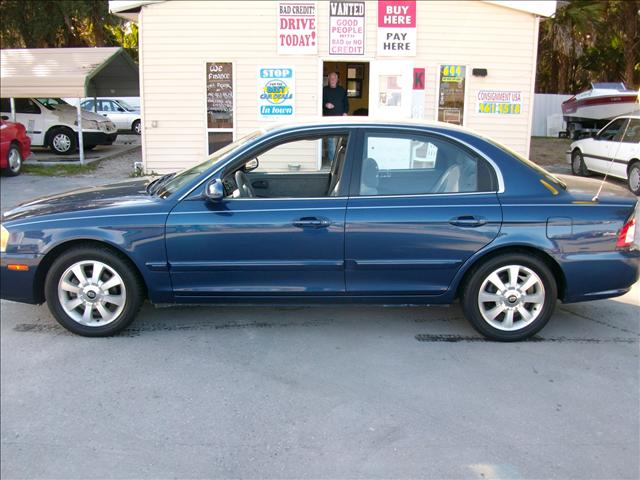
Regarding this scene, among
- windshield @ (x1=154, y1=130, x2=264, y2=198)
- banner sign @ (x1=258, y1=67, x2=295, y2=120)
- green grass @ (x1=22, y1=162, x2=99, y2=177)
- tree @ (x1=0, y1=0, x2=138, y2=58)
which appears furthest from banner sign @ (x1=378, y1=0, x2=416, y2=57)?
tree @ (x1=0, y1=0, x2=138, y2=58)

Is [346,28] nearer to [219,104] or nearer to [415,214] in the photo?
[219,104]

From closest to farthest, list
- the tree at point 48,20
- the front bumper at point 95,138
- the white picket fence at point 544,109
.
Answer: the front bumper at point 95,138 → the tree at point 48,20 → the white picket fence at point 544,109

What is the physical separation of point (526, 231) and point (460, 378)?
1194 mm

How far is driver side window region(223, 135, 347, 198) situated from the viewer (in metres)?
4.66

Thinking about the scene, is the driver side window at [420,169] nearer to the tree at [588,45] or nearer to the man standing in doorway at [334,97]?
the man standing in doorway at [334,97]

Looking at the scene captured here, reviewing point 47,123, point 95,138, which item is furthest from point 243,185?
point 95,138

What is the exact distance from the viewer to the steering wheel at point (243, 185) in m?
4.78

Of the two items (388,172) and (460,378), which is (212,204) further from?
(460,378)

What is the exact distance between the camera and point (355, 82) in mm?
15852

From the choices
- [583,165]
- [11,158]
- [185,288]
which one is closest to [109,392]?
[185,288]

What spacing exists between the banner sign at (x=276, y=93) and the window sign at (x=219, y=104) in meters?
0.61

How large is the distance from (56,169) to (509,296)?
11.5m

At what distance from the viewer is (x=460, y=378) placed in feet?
13.2

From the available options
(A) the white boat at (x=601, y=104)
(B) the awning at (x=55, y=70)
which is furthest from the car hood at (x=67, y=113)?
(A) the white boat at (x=601, y=104)
